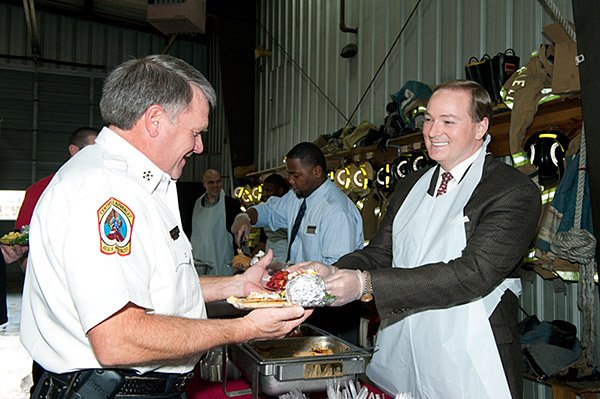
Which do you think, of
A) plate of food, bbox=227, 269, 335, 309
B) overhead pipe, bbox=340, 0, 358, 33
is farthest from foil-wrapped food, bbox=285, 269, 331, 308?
overhead pipe, bbox=340, 0, 358, 33

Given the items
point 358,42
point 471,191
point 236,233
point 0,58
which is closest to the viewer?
point 471,191

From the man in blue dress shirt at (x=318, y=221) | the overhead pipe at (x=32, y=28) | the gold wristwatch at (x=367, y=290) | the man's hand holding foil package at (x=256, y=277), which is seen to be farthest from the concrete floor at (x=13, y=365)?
the overhead pipe at (x=32, y=28)

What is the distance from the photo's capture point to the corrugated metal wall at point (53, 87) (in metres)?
12.4

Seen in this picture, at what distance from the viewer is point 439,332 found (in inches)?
72.8

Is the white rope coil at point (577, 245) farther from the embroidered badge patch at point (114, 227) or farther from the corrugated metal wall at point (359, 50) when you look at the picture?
the embroidered badge patch at point (114, 227)

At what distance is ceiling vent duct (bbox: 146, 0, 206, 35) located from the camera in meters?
8.60

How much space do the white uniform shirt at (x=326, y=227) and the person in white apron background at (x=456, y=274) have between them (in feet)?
4.29

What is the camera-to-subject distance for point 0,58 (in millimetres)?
12273

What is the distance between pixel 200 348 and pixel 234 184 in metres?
9.60

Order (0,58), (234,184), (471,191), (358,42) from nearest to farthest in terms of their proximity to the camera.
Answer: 1. (471,191)
2. (358,42)
3. (234,184)
4. (0,58)

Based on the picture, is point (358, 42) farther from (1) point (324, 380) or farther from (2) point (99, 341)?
(2) point (99, 341)

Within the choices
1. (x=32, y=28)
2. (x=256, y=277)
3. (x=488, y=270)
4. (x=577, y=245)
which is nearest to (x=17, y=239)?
(x=256, y=277)

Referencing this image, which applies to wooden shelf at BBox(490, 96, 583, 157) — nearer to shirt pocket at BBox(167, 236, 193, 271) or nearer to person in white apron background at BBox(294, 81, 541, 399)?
person in white apron background at BBox(294, 81, 541, 399)

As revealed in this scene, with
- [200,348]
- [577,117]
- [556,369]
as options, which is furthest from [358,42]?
[200,348]
